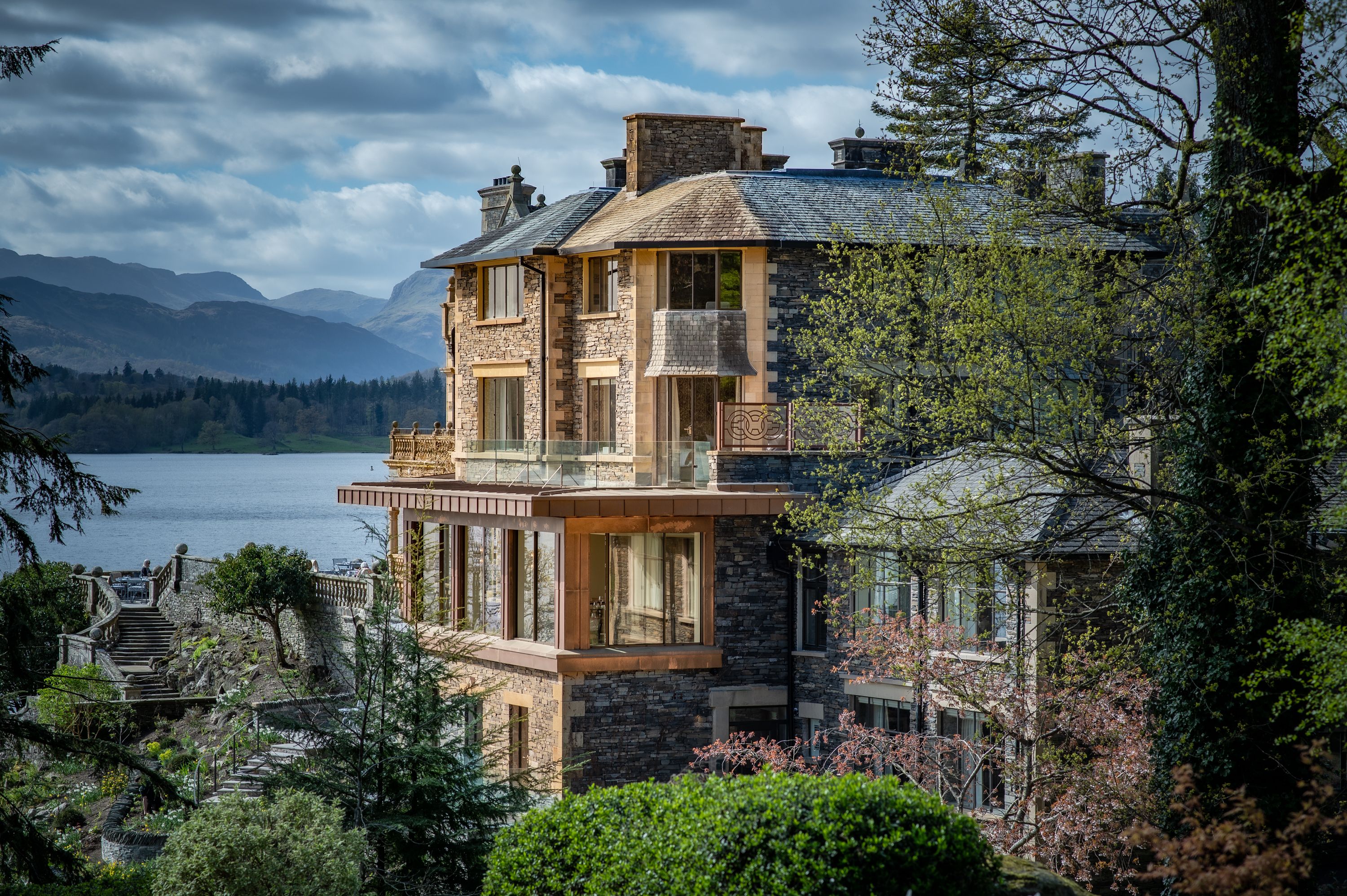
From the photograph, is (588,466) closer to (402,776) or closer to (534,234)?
(534,234)

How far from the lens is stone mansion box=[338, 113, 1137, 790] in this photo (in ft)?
81.4

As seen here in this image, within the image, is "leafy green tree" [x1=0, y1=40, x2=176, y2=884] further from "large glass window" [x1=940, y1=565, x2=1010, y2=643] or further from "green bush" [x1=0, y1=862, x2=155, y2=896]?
"large glass window" [x1=940, y1=565, x2=1010, y2=643]

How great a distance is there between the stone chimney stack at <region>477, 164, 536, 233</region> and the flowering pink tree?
24.5 m

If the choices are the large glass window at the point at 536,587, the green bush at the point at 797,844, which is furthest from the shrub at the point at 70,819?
the green bush at the point at 797,844

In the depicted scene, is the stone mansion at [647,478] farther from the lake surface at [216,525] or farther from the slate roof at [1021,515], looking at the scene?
the lake surface at [216,525]

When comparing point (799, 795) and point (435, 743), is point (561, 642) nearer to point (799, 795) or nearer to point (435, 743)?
point (435, 743)

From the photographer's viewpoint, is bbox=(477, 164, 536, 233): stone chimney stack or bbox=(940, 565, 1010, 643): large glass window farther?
bbox=(477, 164, 536, 233): stone chimney stack

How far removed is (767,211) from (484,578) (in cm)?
1023

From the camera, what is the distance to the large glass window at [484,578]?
26781 mm

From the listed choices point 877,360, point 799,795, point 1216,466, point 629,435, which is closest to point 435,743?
point 799,795

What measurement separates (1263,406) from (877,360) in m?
5.09

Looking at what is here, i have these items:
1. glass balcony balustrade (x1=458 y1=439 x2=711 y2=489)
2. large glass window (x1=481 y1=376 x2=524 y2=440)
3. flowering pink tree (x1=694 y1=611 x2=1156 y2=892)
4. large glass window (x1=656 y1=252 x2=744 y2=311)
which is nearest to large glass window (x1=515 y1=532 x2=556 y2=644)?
glass balcony balustrade (x1=458 y1=439 x2=711 y2=489)

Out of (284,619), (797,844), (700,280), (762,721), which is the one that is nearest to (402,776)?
(797,844)

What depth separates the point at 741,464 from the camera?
2591 centimetres
